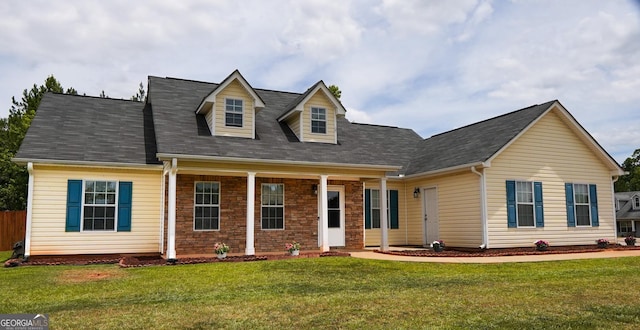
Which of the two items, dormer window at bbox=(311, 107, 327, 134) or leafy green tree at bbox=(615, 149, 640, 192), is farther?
leafy green tree at bbox=(615, 149, 640, 192)

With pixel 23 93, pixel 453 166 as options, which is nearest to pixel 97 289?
pixel 453 166

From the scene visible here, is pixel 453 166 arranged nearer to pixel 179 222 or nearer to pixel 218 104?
pixel 218 104

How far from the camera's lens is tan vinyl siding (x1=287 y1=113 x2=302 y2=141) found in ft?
59.6

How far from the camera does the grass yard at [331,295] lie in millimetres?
6527

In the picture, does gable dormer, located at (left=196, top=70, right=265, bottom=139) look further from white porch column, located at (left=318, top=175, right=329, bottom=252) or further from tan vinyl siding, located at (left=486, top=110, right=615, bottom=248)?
tan vinyl siding, located at (left=486, top=110, right=615, bottom=248)

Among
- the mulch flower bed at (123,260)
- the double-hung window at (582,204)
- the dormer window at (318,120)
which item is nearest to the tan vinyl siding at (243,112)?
the dormer window at (318,120)

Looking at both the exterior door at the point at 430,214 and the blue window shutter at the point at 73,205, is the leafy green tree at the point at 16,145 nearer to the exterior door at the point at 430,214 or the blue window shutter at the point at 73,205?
the blue window shutter at the point at 73,205

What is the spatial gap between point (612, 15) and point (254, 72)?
64.7 feet

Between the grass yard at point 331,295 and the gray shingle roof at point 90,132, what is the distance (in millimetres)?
3750

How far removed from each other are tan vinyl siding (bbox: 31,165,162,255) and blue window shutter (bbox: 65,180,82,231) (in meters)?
0.13

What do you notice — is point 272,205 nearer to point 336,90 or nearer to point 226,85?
point 226,85

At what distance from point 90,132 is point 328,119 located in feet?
27.0

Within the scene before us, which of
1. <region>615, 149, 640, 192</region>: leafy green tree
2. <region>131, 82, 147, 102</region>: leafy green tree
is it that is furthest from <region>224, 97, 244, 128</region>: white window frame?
<region>615, 149, 640, 192</region>: leafy green tree

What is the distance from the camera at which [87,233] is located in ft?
49.6
